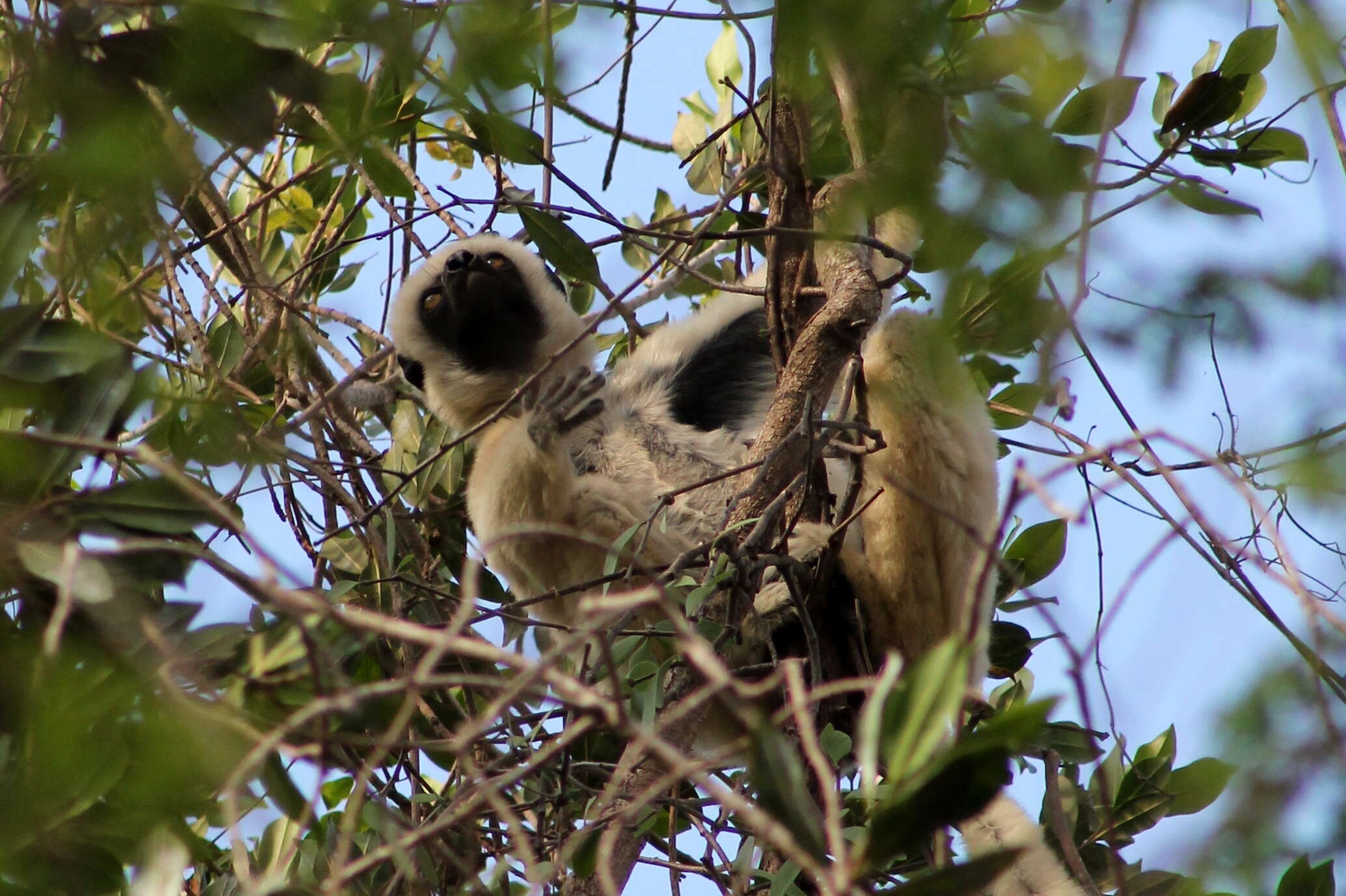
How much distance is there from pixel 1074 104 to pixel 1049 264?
2.20m

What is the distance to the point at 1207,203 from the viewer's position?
1.55 metres

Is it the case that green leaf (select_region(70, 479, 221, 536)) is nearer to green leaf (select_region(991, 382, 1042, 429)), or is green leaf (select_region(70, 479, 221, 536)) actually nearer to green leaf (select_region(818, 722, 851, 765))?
green leaf (select_region(818, 722, 851, 765))

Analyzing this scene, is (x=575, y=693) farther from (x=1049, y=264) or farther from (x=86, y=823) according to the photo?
(x=86, y=823)

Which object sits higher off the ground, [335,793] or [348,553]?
[348,553]

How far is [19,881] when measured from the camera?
168 cm

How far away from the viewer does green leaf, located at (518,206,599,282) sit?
153 inches

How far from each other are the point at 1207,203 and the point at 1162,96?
269 cm

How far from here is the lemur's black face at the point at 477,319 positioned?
197 inches

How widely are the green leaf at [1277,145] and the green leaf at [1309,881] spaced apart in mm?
1958

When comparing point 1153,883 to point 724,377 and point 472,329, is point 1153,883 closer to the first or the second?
point 724,377

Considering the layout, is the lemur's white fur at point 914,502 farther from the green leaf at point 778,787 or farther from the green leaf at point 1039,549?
the green leaf at point 778,787

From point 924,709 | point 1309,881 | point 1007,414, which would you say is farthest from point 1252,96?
point 924,709

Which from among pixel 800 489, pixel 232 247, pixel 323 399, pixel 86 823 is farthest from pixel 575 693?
pixel 232 247

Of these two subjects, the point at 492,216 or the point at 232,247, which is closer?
the point at 492,216
